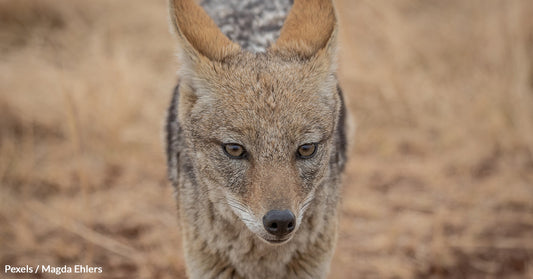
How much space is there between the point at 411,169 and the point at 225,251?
11.6 feet

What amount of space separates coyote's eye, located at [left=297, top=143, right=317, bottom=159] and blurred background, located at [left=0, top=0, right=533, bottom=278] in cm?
135

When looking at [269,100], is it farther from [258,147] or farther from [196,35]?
[196,35]

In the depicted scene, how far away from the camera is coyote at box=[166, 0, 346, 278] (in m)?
2.87

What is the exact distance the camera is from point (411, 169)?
20.8 feet

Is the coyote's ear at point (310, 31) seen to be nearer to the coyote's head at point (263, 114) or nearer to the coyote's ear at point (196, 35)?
the coyote's head at point (263, 114)

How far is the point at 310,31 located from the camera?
3.30 metres

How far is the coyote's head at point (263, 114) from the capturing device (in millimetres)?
2855

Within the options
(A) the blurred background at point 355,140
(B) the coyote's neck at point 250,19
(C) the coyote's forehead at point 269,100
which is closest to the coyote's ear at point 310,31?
(C) the coyote's forehead at point 269,100

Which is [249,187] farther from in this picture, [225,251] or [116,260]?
[116,260]

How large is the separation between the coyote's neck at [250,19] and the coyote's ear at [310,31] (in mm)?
314

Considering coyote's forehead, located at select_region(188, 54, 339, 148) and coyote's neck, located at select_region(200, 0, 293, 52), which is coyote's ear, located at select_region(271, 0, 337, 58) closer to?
coyote's forehead, located at select_region(188, 54, 339, 148)

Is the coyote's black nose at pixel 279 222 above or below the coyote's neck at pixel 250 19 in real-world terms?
below

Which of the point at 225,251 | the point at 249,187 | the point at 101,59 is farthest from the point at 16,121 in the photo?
the point at 249,187

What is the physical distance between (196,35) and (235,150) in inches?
29.1
